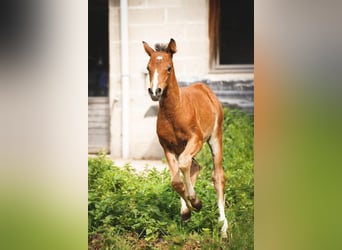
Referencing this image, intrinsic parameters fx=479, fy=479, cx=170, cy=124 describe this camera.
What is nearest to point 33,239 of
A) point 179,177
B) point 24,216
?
point 24,216

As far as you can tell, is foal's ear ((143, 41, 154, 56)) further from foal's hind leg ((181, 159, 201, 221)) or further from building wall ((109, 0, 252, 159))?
foal's hind leg ((181, 159, 201, 221))

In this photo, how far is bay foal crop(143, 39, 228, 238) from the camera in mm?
3215

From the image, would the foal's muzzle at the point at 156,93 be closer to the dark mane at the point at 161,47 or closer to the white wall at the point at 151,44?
the white wall at the point at 151,44

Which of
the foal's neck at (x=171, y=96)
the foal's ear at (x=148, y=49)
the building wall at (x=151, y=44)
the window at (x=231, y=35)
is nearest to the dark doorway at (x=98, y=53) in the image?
the building wall at (x=151, y=44)

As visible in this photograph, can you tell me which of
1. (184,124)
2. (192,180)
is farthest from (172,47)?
(192,180)

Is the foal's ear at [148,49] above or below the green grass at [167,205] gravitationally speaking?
above

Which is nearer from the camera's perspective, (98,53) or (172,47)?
(172,47)

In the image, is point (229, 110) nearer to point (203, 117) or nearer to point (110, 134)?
point (203, 117)

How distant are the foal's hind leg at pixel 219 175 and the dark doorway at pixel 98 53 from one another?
33.3 inches

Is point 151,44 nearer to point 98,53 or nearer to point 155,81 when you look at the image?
point 155,81

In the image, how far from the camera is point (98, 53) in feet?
11.2

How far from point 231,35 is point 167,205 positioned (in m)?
1.24

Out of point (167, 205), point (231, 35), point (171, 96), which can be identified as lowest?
point (167, 205)

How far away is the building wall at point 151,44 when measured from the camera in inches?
128
